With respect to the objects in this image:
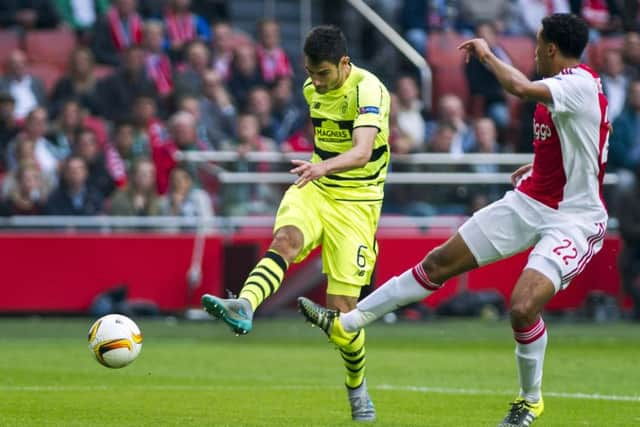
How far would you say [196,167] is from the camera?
19.6 meters

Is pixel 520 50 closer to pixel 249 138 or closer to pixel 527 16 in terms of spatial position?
pixel 527 16

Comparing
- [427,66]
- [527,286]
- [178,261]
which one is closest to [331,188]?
[527,286]

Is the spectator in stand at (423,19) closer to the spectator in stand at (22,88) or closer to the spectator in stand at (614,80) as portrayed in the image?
the spectator in stand at (614,80)

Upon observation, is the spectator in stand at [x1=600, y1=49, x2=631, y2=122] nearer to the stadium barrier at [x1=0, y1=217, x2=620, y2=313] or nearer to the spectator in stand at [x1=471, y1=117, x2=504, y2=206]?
the spectator in stand at [x1=471, y1=117, x2=504, y2=206]

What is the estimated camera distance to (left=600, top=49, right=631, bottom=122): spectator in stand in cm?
2158

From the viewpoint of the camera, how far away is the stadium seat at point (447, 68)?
2333 centimetres

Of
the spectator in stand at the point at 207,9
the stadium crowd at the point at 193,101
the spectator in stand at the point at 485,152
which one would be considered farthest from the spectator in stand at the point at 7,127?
the spectator in stand at the point at 485,152

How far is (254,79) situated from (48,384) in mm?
10705

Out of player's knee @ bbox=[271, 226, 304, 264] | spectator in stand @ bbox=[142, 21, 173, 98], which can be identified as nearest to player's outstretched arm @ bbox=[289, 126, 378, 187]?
player's knee @ bbox=[271, 226, 304, 264]

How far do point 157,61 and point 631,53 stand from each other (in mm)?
7630

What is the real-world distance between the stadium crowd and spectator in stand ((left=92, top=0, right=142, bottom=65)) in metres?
0.02

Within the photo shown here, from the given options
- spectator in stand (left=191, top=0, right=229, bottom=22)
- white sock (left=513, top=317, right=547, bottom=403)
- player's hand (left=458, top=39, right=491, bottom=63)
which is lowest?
spectator in stand (left=191, top=0, right=229, bottom=22)

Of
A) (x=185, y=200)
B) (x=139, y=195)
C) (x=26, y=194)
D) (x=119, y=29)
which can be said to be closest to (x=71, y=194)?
(x=26, y=194)

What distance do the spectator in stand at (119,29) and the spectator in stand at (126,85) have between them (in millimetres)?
732
